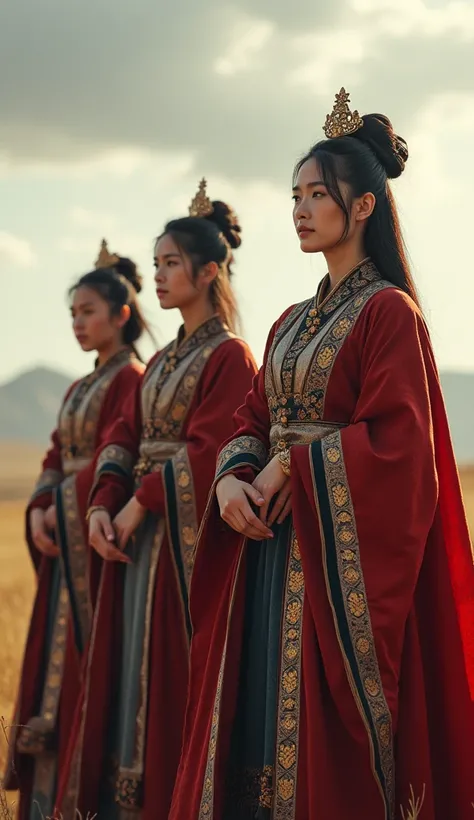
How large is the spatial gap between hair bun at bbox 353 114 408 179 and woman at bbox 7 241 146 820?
210 cm

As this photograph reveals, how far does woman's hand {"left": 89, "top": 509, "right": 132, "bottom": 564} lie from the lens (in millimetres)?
4969

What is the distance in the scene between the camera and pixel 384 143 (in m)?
3.90

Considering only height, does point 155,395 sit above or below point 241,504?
above

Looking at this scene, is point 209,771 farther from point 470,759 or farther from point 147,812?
point 147,812

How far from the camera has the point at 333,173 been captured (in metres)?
3.80

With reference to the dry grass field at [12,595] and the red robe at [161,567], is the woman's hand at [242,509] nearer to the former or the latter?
the red robe at [161,567]

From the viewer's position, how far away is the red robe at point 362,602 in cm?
334

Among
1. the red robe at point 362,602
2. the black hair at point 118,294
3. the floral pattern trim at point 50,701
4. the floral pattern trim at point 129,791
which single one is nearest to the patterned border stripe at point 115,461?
the floral pattern trim at point 50,701

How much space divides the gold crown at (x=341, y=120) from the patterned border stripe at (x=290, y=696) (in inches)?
49.5

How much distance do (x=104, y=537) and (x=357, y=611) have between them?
1838 millimetres

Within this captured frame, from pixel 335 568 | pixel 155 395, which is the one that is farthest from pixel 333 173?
pixel 155 395

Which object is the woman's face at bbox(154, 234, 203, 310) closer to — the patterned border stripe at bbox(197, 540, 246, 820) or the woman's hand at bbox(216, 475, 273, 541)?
the woman's hand at bbox(216, 475, 273, 541)

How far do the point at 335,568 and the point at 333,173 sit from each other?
1179mm

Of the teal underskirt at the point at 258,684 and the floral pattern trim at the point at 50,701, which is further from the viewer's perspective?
the floral pattern trim at the point at 50,701
